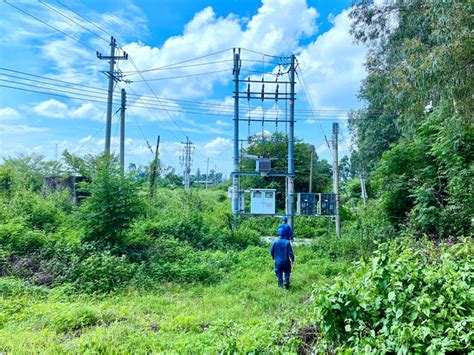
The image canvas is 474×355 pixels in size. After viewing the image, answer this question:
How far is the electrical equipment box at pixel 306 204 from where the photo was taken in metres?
11.5

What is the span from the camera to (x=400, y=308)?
2.72 m

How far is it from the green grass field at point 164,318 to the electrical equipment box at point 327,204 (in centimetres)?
419

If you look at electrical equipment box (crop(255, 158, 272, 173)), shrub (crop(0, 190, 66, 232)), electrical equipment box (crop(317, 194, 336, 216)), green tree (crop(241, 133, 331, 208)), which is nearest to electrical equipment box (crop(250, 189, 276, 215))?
electrical equipment box (crop(255, 158, 272, 173))

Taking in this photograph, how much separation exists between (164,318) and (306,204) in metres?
8.08

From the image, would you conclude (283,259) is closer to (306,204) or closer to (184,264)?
(184,264)

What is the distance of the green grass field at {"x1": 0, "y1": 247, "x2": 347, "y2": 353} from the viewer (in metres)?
3.43

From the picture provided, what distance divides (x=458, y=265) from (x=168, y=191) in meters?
13.5

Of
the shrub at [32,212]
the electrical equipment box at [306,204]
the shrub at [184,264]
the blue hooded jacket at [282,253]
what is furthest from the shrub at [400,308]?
the shrub at [32,212]

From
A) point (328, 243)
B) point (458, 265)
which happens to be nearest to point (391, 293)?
point (458, 265)

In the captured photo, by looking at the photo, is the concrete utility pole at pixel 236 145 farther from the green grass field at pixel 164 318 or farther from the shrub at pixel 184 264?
the green grass field at pixel 164 318

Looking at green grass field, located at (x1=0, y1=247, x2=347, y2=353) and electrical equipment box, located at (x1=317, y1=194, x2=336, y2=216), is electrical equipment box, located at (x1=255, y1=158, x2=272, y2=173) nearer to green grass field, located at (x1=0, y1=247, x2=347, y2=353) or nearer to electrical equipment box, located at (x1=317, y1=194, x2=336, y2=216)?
electrical equipment box, located at (x1=317, y1=194, x2=336, y2=216)

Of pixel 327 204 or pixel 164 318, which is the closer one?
pixel 164 318

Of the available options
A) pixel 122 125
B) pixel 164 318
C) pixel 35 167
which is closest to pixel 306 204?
pixel 164 318

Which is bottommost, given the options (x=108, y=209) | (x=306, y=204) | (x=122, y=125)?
(x=108, y=209)
